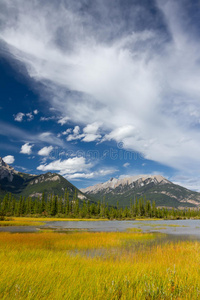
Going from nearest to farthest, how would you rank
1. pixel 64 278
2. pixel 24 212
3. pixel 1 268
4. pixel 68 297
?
1. pixel 68 297
2. pixel 64 278
3. pixel 1 268
4. pixel 24 212

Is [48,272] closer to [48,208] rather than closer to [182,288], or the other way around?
[182,288]

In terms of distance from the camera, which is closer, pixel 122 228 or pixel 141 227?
pixel 122 228

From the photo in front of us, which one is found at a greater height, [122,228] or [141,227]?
[122,228]

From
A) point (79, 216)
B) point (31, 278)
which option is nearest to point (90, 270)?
point (31, 278)

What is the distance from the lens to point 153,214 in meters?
167

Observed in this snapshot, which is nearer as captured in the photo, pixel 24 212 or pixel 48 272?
pixel 48 272

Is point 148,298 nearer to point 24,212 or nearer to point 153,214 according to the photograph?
point 24,212

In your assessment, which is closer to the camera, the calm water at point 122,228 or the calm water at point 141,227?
the calm water at point 122,228

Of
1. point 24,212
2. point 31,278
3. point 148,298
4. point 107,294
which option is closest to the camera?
point 107,294

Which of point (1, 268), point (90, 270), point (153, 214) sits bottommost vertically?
point (153, 214)

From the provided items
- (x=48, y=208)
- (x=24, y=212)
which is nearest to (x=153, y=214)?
(x=48, y=208)

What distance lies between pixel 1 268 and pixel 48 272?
1.88m

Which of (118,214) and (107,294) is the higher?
(107,294)

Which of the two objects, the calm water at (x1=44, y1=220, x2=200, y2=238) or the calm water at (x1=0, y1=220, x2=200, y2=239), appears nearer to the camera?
the calm water at (x1=0, y1=220, x2=200, y2=239)
